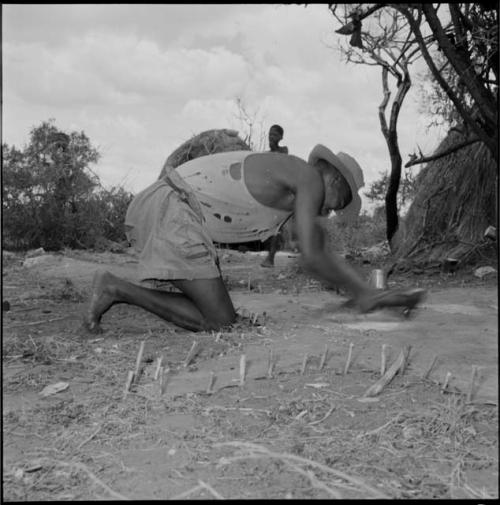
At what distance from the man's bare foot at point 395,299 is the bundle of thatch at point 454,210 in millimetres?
5085

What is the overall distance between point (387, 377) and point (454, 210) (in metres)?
5.44

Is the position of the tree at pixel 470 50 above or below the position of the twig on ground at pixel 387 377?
above

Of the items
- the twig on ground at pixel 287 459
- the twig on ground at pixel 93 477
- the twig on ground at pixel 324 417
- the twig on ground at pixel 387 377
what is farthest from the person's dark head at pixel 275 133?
the twig on ground at pixel 93 477

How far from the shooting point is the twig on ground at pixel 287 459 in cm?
194

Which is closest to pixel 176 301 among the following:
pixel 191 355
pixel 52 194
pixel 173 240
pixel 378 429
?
pixel 173 240

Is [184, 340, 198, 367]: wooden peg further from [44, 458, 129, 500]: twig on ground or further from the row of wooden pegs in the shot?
A: [44, 458, 129, 500]: twig on ground

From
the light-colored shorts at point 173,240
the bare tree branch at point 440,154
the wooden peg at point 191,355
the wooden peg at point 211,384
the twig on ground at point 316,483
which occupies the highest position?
the bare tree branch at point 440,154

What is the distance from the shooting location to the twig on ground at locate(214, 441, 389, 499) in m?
1.94

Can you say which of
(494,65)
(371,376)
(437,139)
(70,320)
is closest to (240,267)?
(437,139)

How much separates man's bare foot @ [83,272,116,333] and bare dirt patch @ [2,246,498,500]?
11cm

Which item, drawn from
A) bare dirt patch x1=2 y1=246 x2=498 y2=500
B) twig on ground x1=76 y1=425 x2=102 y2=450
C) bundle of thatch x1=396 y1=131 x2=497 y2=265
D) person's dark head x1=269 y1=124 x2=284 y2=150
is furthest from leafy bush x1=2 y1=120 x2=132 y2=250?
twig on ground x1=76 y1=425 x2=102 y2=450

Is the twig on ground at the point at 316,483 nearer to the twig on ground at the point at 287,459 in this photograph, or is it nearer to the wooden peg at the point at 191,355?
the twig on ground at the point at 287,459

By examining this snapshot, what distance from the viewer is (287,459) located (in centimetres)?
211

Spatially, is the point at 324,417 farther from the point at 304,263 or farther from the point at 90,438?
the point at 90,438
